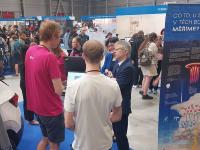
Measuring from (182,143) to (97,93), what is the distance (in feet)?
5.29

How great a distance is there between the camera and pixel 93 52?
1.85 metres

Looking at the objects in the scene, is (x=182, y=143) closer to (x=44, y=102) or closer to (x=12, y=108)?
(x=44, y=102)

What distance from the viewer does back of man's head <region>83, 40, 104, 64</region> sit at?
1854mm

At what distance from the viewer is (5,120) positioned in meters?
3.05

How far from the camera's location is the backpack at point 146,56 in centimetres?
593

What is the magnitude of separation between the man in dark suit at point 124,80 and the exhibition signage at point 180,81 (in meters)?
0.34

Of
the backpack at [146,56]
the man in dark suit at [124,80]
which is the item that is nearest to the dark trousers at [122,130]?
the man in dark suit at [124,80]

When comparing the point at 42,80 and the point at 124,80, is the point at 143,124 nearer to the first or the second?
the point at 124,80

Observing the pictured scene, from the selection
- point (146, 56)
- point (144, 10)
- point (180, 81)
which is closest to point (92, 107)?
point (180, 81)

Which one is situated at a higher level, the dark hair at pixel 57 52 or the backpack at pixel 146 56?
the dark hair at pixel 57 52

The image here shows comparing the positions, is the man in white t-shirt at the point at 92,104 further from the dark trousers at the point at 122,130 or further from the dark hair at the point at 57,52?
the dark hair at the point at 57,52

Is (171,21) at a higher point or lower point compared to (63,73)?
higher

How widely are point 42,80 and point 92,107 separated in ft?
2.29

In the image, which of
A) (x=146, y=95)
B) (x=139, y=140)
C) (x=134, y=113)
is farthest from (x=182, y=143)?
(x=146, y=95)
